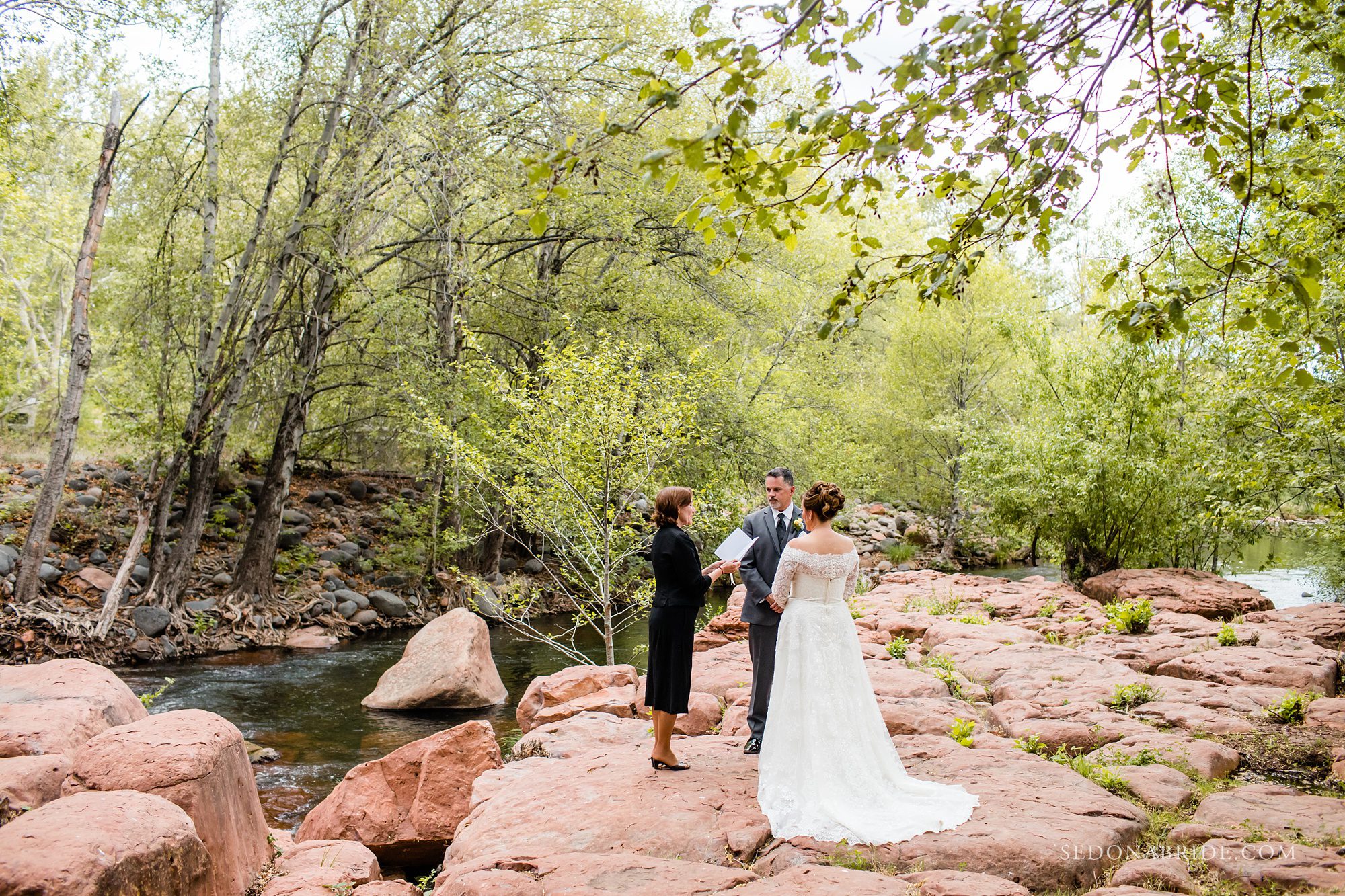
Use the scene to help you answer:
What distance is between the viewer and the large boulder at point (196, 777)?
4.92 metres

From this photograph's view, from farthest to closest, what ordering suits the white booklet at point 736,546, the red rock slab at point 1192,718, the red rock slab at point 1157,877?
the red rock slab at point 1192,718
the white booklet at point 736,546
the red rock slab at point 1157,877

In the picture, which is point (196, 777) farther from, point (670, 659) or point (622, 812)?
point (670, 659)

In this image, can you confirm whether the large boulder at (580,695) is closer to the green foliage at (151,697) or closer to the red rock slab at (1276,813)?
the green foliage at (151,697)

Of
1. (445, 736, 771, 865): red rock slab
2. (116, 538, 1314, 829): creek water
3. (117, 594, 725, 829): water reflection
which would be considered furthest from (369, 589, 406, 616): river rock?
(445, 736, 771, 865): red rock slab

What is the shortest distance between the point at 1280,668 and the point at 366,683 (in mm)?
11464

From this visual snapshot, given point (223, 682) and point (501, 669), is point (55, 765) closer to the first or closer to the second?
point (223, 682)

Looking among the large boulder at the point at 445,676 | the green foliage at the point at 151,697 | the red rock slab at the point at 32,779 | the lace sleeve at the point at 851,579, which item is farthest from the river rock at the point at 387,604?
the lace sleeve at the point at 851,579

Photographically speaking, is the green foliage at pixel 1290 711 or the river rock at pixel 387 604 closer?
the green foliage at pixel 1290 711

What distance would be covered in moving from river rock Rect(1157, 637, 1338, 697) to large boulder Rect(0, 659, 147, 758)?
9376mm

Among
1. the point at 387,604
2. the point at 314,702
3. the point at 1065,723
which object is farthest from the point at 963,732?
the point at 387,604

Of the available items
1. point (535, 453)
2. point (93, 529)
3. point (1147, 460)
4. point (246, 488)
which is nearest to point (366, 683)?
point (535, 453)

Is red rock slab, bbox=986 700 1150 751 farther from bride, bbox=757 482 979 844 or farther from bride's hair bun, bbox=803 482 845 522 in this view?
bride's hair bun, bbox=803 482 845 522

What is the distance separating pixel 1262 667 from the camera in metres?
8.04

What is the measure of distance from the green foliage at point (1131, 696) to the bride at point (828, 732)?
3057 mm
